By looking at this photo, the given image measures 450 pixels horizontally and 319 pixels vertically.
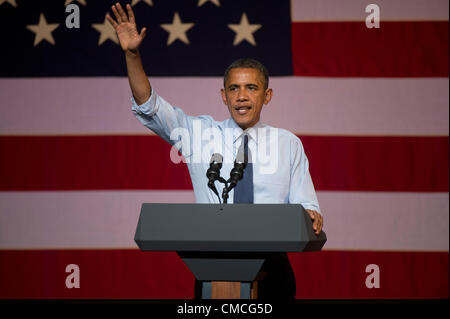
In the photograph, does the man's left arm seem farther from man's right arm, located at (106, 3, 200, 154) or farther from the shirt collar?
man's right arm, located at (106, 3, 200, 154)

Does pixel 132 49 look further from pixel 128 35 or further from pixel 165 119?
pixel 165 119

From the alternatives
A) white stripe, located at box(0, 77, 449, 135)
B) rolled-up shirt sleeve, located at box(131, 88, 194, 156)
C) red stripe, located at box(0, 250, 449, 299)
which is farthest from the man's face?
red stripe, located at box(0, 250, 449, 299)

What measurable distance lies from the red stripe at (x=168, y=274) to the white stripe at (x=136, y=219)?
52mm

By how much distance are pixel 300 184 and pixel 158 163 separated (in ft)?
A: 4.36

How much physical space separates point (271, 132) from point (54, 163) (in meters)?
1.57

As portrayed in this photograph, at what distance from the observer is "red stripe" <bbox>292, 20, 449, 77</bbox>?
300 cm

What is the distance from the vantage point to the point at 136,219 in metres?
2.96

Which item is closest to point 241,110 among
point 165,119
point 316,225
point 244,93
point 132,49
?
point 244,93

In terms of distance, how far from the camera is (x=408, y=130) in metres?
2.98

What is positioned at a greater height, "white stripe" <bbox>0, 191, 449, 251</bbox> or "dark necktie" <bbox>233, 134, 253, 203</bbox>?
"white stripe" <bbox>0, 191, 449, 251</bbox>

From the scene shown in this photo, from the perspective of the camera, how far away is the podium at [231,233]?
1234mm

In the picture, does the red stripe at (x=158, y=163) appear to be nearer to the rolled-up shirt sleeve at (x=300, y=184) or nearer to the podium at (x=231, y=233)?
the rolled-up shirt sleeve at (x=300, y=184)

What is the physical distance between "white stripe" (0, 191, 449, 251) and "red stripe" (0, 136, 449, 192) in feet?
0.16

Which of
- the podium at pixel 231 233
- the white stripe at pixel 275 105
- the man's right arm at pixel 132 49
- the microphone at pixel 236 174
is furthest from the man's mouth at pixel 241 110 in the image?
the white stripe at pixel 275 105
